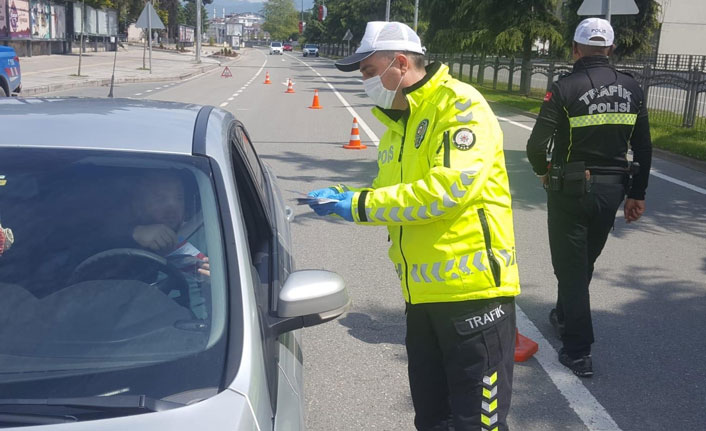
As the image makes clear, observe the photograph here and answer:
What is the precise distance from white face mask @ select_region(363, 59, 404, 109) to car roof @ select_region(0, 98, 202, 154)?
660 mm

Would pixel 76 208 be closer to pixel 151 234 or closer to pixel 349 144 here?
pixel 151 234

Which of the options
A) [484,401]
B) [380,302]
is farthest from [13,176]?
[380,302]

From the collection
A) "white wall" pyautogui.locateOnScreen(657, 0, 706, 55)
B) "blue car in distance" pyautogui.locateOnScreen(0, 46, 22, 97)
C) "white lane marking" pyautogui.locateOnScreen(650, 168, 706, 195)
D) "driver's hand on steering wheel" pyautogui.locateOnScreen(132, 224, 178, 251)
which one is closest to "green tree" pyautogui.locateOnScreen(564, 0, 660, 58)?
"white lane marking" pyautogui.locateOnScreen(650, 168, 706, 195)


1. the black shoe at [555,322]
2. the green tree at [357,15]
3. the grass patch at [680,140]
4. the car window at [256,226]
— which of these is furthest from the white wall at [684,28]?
the car window at [256,226]

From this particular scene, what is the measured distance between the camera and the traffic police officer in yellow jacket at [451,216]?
2.53 metres

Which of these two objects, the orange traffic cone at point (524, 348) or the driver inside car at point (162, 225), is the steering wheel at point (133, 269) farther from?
the orange traffic cone at point (524, 348)

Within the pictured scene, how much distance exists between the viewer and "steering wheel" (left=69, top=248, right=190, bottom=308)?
7.93 feet

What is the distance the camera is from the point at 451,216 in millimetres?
2576

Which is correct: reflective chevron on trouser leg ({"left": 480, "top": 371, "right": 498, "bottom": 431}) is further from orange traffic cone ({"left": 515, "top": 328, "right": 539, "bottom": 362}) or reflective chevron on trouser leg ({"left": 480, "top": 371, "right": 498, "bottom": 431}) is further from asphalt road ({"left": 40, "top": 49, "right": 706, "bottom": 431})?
orange traffic cone ({"left": 515, "top": 328, "right": 539, "bottom": 362})

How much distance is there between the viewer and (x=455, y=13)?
3412cm

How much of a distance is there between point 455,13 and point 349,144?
2244 cm

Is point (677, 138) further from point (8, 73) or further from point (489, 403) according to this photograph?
point (489, 403)

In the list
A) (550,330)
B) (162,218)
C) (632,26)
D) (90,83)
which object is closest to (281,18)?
(90,83)

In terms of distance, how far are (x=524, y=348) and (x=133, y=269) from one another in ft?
9.00
